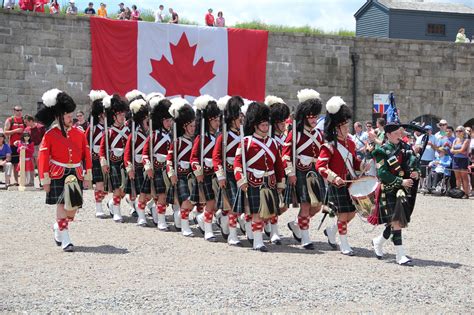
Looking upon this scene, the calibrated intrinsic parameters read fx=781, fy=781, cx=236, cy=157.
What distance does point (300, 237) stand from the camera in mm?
9555

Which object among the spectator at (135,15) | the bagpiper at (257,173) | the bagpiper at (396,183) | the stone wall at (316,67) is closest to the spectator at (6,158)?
the stone wall at (316,67)

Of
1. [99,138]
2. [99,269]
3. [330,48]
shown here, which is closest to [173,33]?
[330,48]

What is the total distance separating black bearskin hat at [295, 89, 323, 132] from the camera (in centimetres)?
916

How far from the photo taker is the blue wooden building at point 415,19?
1373 inches

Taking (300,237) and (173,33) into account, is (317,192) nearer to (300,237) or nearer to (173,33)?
(300,237)

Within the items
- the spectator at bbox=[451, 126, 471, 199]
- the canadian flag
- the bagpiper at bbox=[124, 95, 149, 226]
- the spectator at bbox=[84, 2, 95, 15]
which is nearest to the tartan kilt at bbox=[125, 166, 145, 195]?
the bagpiper at bbox=[124, 95, 149, 226]

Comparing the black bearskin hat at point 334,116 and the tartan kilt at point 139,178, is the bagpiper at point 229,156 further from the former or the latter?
the tartan kilt at point 139,178

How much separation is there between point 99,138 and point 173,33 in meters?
11.3

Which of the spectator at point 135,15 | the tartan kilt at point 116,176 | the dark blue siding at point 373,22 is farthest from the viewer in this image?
the dark blue siding at point 373,22

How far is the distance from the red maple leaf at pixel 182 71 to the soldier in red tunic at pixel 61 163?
13.6 metres

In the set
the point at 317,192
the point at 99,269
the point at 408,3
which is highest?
the point at 408,3

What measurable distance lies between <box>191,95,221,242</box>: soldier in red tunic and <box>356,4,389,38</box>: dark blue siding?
26.6m

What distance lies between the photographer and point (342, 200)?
8.47 m

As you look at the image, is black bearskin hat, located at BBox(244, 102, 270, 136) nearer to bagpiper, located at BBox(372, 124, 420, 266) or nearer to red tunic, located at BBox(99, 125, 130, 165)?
bagpiper, located at BBox(372, 124, 420, 266)
